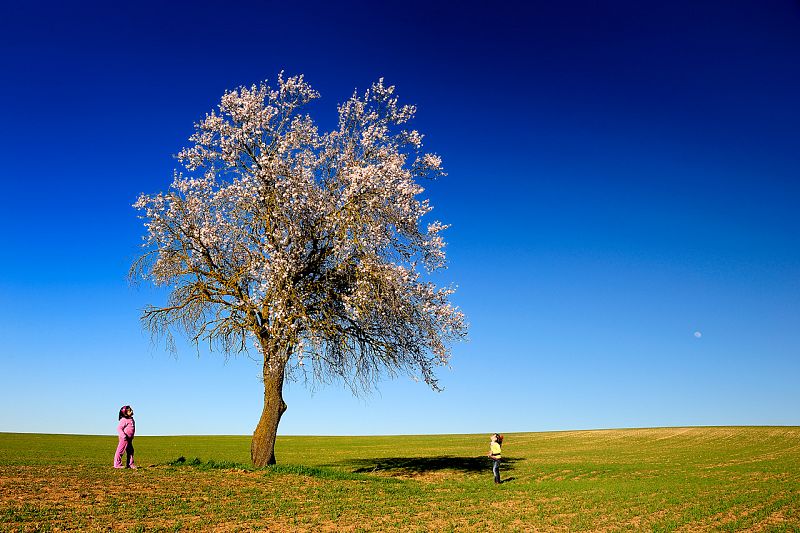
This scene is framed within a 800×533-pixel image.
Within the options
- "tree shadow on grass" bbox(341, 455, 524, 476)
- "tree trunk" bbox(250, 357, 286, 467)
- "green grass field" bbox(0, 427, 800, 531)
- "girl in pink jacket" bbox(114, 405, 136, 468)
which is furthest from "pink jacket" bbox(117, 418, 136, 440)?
"tree shadow on grass" bbox(341, 455, 524, 476)

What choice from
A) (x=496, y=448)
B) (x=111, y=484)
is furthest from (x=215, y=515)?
(x=496, y=448)

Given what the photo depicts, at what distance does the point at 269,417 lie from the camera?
2819 cm

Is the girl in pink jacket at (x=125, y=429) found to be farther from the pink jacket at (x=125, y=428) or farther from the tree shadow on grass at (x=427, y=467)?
the tree shadow on grass at (x=427, y=467)

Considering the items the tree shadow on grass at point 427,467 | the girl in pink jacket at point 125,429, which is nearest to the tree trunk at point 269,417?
the girl in pink jacket at point 125,429

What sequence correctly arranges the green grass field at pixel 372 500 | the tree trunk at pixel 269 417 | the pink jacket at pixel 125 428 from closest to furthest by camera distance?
the green grass field at pixel 372 500 < the pink jacket at pixel 125 428 < the tree trunk at pixel 269 417

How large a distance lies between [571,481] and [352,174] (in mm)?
19187

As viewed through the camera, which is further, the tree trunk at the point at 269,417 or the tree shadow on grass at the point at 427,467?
the tree shadow on grass at the point at 427,467

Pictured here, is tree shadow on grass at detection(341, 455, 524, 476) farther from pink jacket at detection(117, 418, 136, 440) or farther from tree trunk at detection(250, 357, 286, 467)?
pink jacket at detection(117, 418, 136, 440)

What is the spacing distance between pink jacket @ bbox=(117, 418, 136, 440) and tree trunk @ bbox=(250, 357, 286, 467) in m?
5.50

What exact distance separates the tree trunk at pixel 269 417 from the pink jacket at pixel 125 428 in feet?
18.1

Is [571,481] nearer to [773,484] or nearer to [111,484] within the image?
[773,484]

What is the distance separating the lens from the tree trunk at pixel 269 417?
27938 mm

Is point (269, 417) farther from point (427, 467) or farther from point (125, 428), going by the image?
point (427, 467)

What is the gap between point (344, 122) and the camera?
29.6 metres
